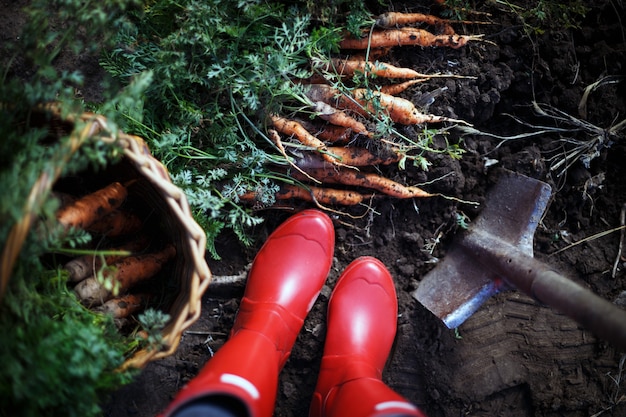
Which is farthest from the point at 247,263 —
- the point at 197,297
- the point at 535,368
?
the point at 535,368

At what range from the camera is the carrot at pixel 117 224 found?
174 centimetres

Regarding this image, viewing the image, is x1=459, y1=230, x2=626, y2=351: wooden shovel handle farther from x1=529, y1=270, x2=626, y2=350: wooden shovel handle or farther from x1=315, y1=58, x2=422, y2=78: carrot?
x1=315, y1=58, x2=422, y2=78: carrot

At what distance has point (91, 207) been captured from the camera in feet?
5.22

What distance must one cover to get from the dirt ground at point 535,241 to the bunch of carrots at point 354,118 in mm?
115

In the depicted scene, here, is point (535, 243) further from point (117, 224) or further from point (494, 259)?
point (117, 224)

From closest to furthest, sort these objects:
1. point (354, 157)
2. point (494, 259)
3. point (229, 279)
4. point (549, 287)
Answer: point (549, 287) < point (494, 259) < point (354, 157) < point (229, 279)

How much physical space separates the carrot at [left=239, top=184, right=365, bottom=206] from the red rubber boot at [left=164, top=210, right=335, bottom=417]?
103 mm

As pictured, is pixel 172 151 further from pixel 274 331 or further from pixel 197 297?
pixel 274 331

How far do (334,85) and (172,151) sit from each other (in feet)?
2.37

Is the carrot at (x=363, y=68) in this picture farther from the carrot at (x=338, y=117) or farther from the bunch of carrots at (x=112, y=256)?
the bunch of carrots at (x=112, y=256)

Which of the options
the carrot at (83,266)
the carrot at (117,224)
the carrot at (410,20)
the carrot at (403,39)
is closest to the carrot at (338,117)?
the carrot at (403,39)

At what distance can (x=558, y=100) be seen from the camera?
91.6 inches

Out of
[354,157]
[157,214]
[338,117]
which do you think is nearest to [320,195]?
[354,157]

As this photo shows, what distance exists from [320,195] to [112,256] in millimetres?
927
